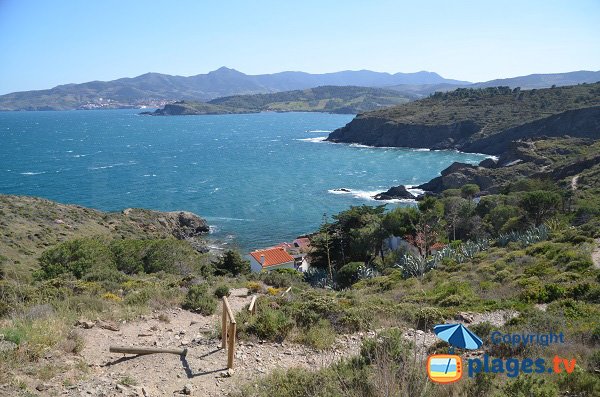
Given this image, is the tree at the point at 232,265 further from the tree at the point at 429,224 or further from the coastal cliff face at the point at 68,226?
the coastal cliff face at the point at 68,226

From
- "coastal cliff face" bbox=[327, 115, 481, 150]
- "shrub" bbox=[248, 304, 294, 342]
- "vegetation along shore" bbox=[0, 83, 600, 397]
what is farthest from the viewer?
"coastal cliff face" bbox=[327, 115, 481, 150]

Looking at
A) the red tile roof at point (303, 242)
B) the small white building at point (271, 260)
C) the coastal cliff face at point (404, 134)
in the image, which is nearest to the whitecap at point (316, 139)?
the coastal cliff face at point (404, 134)

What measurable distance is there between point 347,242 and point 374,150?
79.9 m

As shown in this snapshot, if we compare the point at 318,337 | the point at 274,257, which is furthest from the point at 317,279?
the point at 318,337

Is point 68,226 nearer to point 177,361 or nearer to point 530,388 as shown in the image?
point 177,361

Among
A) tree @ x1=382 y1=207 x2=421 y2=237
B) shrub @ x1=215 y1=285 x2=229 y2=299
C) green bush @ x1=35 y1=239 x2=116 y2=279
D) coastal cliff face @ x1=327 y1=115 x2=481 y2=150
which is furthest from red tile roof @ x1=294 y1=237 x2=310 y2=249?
coastal cliff face @ x1=327 y1=115 x2=481 y2=150

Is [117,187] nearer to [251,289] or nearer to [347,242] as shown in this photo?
[347,242]

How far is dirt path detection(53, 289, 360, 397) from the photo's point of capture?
662 centimetres

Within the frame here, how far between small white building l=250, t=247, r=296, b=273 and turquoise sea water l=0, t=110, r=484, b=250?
760 cm

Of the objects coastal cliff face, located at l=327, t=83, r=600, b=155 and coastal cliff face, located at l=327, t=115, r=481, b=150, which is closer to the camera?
coastal cliff face, located at l=327, t=83, r=600, b=155

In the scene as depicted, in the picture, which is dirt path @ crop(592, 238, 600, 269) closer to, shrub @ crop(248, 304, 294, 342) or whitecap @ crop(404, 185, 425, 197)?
shrub @ crop(248, 304, 294, 342)

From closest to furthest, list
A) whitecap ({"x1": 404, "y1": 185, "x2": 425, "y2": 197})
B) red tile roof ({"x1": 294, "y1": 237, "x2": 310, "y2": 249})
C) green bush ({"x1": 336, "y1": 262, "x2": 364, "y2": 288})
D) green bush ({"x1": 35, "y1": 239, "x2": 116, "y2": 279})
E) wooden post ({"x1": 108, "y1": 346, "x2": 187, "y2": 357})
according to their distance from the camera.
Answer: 1. wooden post ({"x1": 108, "y1": 346, "x2": 187, "y2": 357})
2. green bush ({"x1": 35, "y1": 239, "x2": 116, "y2": 279})
3. green bush ({"x1": 336, "y1": 262, "x2": 364, "y2": 288})
4. red tile roof ({"x1": 294, "y1": 237, "x2": 310, "y2": 249})
5. whitecap ({"x1": 404, "y1": 185, "x2": 425, "y2": 197})

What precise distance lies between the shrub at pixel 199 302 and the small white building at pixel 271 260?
70.9 ft

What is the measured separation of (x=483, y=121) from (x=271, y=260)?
3463 inches
